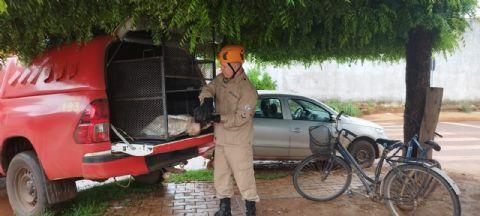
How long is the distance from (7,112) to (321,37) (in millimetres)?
3784

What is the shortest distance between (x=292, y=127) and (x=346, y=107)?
1156 cm

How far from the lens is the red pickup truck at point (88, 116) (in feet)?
14.3

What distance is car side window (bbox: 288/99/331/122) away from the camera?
26.5 feet

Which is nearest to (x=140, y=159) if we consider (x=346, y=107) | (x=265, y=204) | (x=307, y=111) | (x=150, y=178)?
(x=265, y=204)

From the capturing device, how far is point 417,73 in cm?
559

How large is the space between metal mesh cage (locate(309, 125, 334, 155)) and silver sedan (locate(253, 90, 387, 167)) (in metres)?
2.19

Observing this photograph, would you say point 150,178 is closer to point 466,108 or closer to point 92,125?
point 92,125

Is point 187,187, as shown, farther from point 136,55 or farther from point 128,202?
point 136,55

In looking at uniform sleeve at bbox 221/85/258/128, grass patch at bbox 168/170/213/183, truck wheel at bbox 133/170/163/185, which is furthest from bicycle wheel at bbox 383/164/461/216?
truck wheel at bbox 133/170/163/185

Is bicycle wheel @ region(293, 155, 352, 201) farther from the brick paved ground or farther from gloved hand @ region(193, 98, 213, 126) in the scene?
gloved hand @ region(193, 98, 213, 126)

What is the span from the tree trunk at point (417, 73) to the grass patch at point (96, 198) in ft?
12.5

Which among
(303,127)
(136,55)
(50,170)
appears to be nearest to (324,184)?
(303,127)

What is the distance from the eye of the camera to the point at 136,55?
17.0 ft

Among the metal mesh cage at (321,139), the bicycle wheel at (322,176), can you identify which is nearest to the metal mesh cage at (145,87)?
the metal mesh cage at (321,139)
